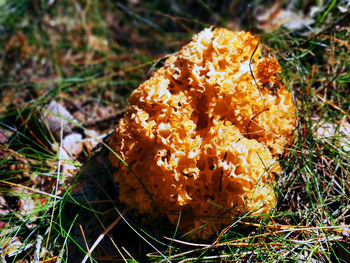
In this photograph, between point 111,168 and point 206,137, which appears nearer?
point 206,137

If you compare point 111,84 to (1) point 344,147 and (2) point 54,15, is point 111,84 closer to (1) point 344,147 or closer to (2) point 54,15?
(2) point 54,15

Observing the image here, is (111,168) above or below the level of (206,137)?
below

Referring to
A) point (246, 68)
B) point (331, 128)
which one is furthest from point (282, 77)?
point (331, 128)

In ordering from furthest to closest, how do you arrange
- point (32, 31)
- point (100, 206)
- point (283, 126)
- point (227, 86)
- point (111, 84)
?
1. point (32, 31)
2. point (111, 84)
3. point (100, 206)
4. point (283, 126)
5. point (227, 86)
